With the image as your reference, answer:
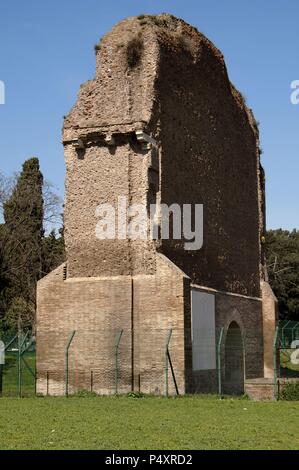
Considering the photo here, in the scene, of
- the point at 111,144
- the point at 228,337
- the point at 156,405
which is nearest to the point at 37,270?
the point at 228,337

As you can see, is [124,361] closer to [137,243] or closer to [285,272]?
[137,243]

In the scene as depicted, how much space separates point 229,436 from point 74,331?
917 centimetres

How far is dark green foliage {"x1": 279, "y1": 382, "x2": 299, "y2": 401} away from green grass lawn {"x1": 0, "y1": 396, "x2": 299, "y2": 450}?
5.01 feet

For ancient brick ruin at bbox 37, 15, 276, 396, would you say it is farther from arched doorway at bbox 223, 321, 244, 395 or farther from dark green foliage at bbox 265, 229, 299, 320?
dark green foliage at bbox 265, 229, 299, 320

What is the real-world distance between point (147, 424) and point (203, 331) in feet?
26.4

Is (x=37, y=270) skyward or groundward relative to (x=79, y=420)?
skyward

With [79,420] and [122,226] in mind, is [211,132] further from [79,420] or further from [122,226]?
[79,420]

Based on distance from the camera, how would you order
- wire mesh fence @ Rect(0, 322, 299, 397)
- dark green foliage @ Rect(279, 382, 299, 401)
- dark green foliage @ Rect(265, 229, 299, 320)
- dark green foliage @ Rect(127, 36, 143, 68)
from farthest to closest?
dark green foliage @ Rect(265, 229, 299, 320) < dark green foliage @ Rect(127, 36, 143, 68) < wire mesh fence @ Rect(0, 322, 299, 397) < dark green foliage @ Rect(279, 382, 299, 401)

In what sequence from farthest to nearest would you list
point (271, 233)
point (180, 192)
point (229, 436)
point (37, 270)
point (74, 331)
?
point (271, 233)
point (37, 270)
point (180, 192)
point (74, 331)
point (229, 436)

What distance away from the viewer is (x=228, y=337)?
23719 mm

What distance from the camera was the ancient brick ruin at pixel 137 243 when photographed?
59.8ft

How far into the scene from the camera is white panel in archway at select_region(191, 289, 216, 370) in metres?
18.8

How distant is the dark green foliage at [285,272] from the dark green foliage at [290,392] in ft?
129

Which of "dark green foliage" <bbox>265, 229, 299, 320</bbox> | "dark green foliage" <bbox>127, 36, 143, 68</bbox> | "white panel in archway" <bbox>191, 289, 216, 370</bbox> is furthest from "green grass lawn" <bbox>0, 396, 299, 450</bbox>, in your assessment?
"dark green foliage" <bbox>265, 229, 299, 320</bbox>
